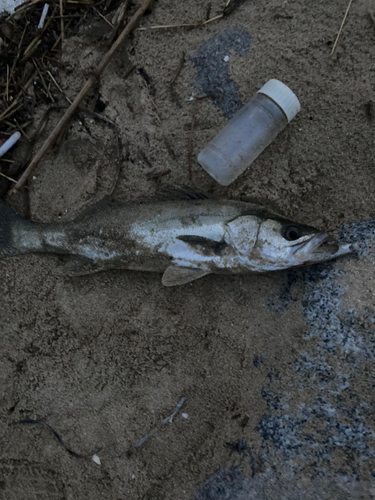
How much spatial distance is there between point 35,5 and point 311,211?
3583 mm

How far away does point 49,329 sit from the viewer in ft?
11.4

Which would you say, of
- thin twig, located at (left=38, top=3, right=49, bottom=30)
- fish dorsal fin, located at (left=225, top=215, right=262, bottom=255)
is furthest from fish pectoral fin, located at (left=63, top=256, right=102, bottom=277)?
thin twig, located at (left=38, top=3, right=49, bottom=30)

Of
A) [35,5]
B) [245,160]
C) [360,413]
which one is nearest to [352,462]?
[360,413]

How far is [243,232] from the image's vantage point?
2.90 metres

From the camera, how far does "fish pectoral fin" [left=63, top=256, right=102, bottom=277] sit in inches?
131

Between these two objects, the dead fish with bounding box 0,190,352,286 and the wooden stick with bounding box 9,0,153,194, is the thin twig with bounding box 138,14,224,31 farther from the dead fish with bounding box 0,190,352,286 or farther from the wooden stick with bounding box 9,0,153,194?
the dead fish with bounding box 0,190,352,286

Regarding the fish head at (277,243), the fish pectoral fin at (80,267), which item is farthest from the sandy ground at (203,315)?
the fish head at (277,243)

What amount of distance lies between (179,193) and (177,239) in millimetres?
455

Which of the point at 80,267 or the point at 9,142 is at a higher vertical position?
the point at 9,142

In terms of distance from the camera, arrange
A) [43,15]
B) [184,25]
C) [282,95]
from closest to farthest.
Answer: [282,95] < [184,25] < [43,15]

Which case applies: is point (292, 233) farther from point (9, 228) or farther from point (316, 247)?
point (9, 228)

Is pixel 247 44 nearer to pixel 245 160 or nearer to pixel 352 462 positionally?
pixel 245 160

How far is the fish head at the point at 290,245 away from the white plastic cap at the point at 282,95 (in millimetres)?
943

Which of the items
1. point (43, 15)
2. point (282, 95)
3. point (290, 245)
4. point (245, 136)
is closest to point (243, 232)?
point (290, 245)
